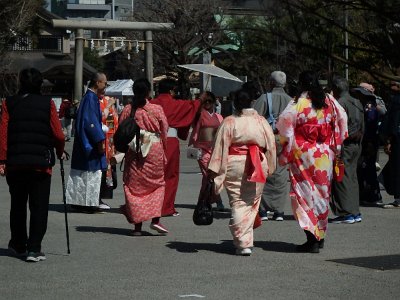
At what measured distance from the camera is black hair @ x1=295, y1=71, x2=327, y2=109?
441 inches

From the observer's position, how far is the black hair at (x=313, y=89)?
11203mm

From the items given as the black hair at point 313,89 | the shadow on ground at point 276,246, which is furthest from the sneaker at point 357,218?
the black hair at point 313,89

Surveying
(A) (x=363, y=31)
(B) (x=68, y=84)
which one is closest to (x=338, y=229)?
(A) (x=363, y=31)

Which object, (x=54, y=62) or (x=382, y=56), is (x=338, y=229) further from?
(x=54, y=62)

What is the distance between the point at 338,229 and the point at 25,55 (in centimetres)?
5614

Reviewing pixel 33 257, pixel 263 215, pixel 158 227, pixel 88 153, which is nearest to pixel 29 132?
pixel 33 257

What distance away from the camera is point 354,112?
14.2m

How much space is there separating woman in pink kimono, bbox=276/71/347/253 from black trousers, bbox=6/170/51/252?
2464 mm

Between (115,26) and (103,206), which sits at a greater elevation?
(115,26)

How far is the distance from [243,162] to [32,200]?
6.95 feet

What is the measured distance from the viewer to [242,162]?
11109mm

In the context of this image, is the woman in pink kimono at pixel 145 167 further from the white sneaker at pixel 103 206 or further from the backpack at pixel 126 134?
the white sneaker at pixel 103 206

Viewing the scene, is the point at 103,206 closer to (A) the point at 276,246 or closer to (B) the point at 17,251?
(A) the point at 276,246

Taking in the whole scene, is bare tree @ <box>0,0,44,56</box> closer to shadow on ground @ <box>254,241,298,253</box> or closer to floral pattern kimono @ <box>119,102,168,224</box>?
floral pattern kimono @ <box>119,102,168,224</box>
